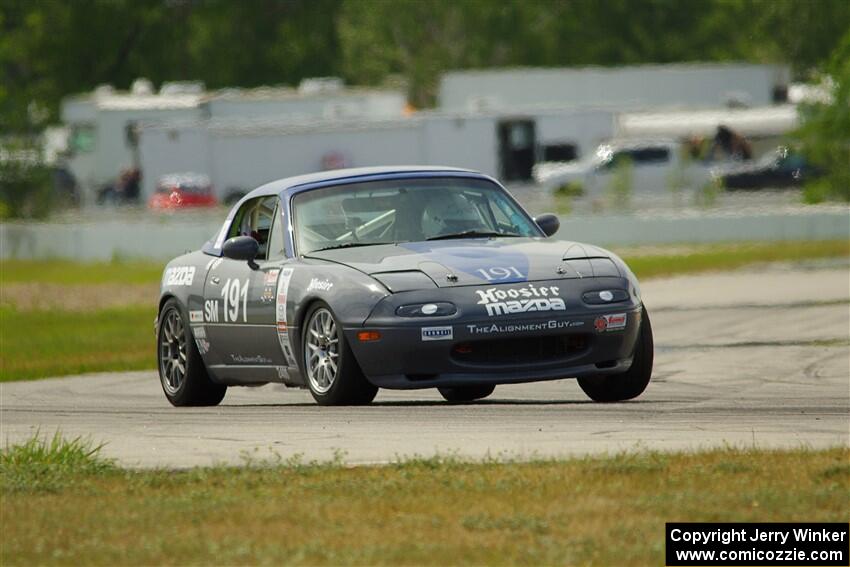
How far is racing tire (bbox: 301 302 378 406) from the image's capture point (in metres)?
10.5

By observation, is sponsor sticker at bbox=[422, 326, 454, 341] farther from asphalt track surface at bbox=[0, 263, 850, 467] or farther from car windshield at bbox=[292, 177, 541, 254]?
car windshield at bbox=[292, 177, 541, 254]

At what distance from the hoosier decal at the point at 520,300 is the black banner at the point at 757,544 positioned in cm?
372

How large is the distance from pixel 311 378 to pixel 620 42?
277 feet

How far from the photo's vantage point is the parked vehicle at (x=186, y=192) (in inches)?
2287

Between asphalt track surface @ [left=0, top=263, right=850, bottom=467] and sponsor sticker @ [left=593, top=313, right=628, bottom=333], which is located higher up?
sponsor sticker @ [left=593, top=313, right=628, bottom=333]

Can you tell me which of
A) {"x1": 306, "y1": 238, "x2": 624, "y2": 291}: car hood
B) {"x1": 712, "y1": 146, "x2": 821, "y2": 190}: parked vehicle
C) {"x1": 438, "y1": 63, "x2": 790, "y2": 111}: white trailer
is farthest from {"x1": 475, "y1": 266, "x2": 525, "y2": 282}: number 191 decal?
{"x1": 438, "y1": 63, "x2": 790, "y2": 111}: white trailer

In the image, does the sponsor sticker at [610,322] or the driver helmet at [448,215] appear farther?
the driver helmet at [448,215]

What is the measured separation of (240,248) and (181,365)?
1.46m

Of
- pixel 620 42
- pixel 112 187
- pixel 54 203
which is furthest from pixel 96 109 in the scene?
pixel 620 42

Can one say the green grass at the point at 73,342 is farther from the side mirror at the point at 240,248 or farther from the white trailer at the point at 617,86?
the white trailer at the point at 617,86

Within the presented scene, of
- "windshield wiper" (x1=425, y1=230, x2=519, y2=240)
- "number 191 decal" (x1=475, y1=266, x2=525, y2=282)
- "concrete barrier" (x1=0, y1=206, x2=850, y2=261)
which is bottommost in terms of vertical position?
"concrete barrier" (x1=0, y1=206, x2=850, y2=261)

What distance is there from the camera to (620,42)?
307ft

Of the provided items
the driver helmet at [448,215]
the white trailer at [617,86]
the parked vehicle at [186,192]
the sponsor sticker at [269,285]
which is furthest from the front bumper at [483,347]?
the white trailer at [617,86]

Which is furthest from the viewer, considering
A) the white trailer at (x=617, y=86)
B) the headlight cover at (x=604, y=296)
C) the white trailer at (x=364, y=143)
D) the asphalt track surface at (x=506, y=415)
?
the white trailer at (x=617, y=86)
